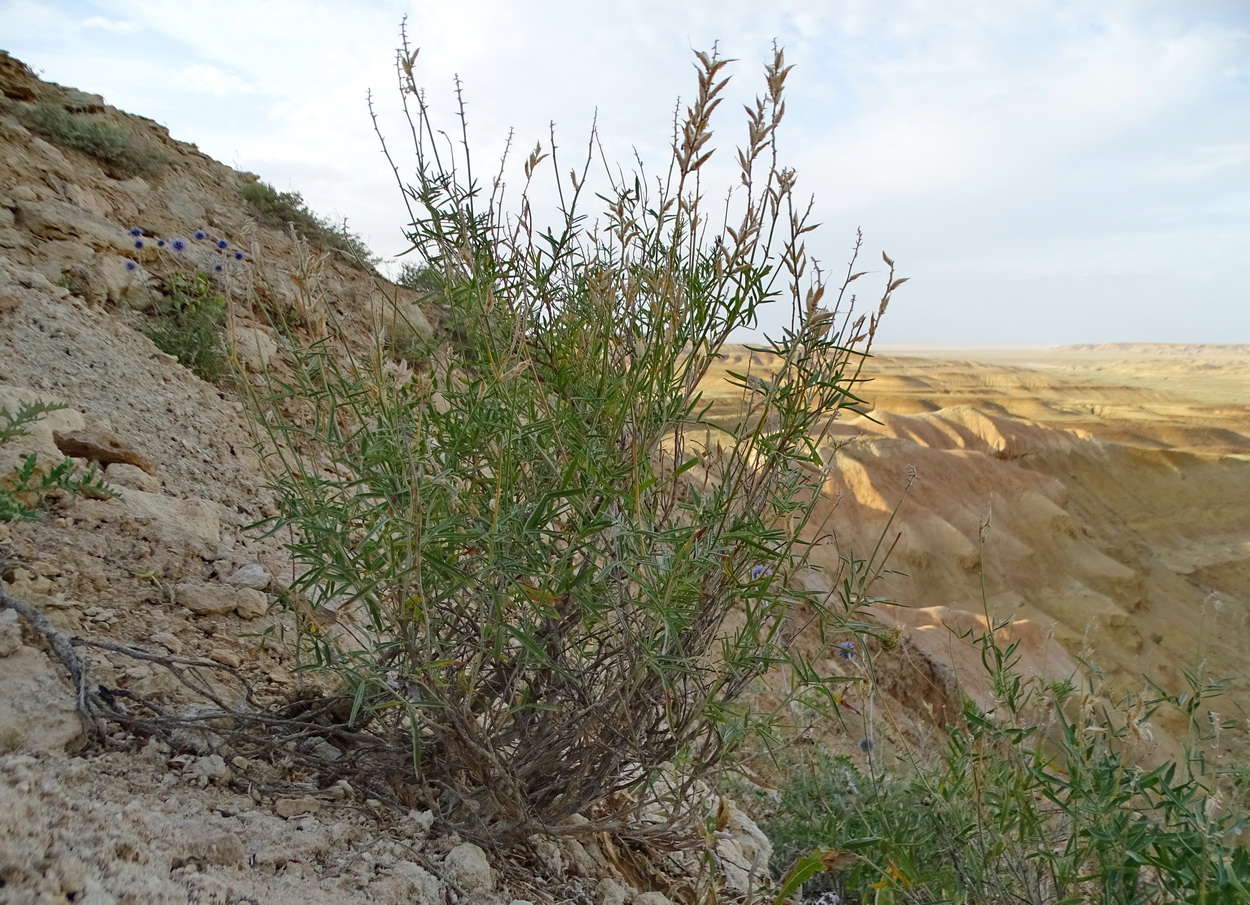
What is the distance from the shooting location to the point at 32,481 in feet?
7.91

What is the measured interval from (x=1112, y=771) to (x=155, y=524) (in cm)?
270

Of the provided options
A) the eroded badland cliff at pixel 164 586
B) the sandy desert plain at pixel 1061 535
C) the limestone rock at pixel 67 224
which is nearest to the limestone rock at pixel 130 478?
the eroded badland cliff at pixel 164 586

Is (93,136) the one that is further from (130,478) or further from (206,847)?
(206,847)

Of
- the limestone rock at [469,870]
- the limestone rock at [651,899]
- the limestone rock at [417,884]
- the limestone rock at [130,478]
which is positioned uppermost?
the limestone rock at [130,478]

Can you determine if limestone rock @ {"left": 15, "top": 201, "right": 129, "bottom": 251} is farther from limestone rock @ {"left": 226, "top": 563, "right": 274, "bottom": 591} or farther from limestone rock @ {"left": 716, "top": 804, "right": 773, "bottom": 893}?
limestone rock @ {"left": 716, "top": 804, "right": 773, "bottom": 893}

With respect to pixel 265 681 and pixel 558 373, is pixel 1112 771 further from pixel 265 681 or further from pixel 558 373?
pixel 265 681

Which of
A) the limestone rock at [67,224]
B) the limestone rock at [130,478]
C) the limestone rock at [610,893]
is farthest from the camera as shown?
the limestone rock at [67,224]

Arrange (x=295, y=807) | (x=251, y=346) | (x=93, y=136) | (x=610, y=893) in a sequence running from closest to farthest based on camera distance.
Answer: (x=295, y=807), (x=610, y=893), (x=251, y=346), (x=93, y=136)

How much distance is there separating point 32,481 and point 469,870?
1860 millimetres

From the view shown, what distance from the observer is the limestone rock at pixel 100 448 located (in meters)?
2.89

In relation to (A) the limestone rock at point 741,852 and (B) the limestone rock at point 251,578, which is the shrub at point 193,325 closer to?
(B) the limestone rock at point 251,578

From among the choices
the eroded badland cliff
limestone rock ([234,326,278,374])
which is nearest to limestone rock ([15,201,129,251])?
the eroded badland cliff

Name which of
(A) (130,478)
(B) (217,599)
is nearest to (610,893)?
(B) (217,599)

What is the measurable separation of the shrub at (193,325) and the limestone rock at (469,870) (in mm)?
3300
